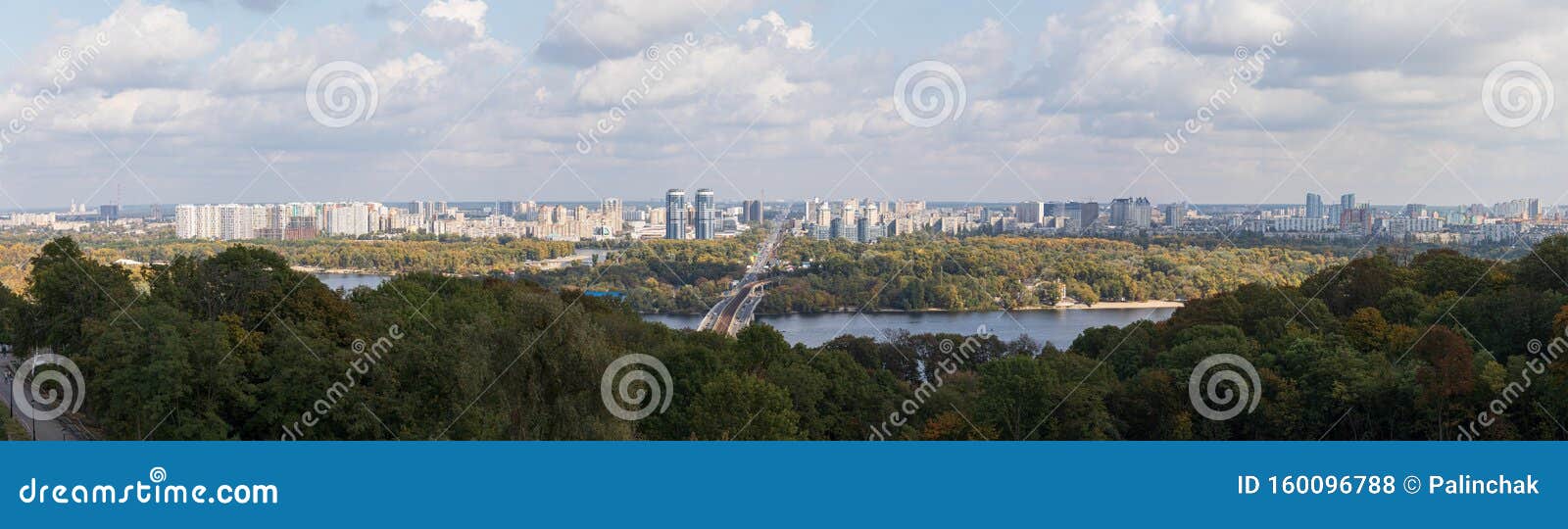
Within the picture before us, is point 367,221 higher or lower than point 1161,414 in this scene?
higher

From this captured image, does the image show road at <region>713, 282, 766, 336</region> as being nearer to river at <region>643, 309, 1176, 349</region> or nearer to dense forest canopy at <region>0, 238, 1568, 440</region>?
river at <region>643, 309, 1176, 349</region>

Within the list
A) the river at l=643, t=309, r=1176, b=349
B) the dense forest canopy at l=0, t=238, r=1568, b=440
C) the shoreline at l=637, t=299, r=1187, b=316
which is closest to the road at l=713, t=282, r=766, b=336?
the river at l=643, t=309, r=1176, b=349

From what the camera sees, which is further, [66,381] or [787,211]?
[787,211]

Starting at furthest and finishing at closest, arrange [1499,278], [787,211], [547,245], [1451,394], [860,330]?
[787,211], [547,245], [860,330], [1499,278], [1451,394]

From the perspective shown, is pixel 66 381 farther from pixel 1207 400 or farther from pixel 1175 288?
pixel 1175 288

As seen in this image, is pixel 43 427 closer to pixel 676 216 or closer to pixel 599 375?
pixel 599 375

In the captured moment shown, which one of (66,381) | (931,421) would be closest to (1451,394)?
(931,421)

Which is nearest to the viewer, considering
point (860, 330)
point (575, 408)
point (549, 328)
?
point (575, 408)
